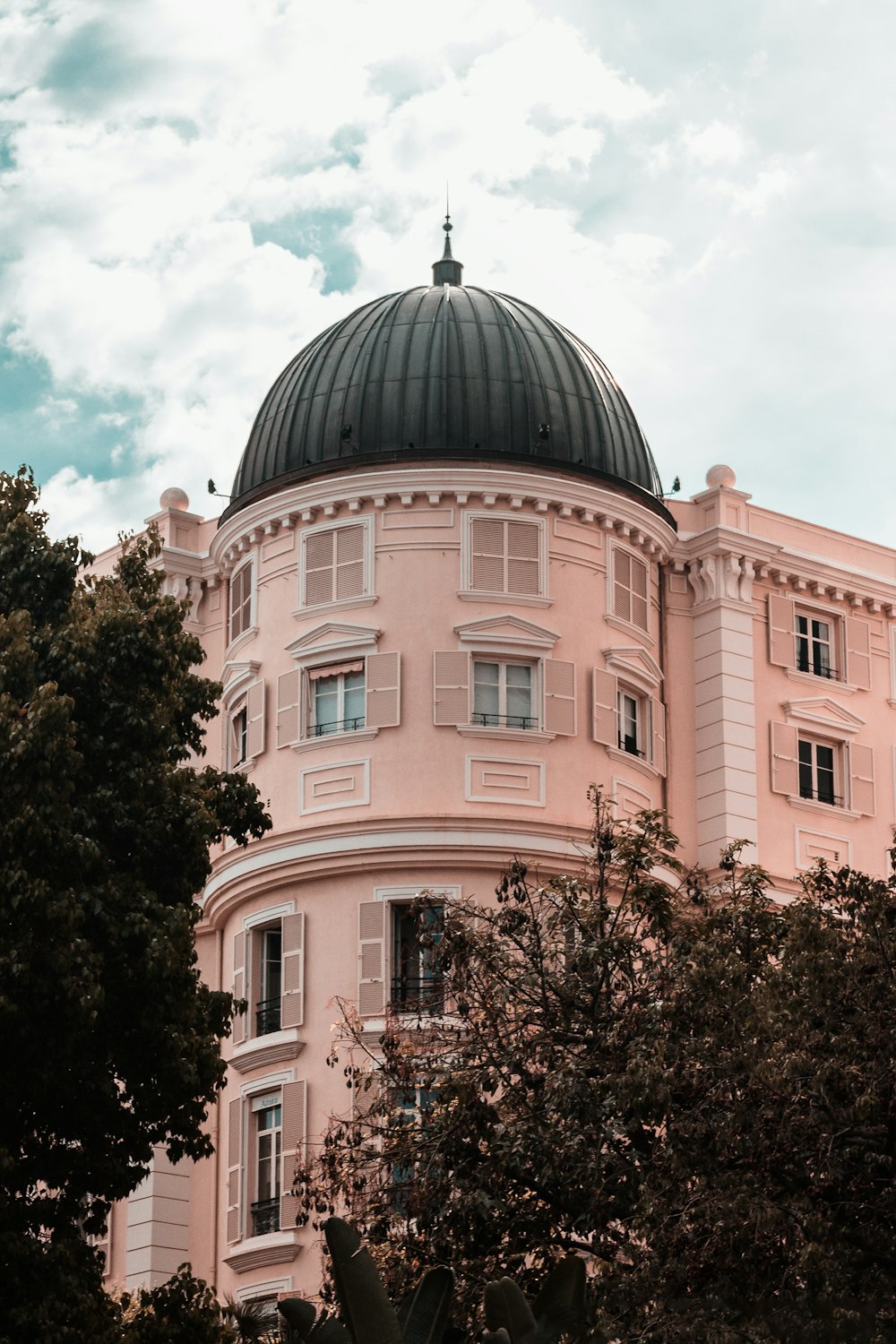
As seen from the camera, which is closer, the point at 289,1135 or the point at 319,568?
the point at 289,1135

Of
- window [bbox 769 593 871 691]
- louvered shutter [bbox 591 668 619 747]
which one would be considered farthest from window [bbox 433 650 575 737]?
window [bbox 769 593 871 691]

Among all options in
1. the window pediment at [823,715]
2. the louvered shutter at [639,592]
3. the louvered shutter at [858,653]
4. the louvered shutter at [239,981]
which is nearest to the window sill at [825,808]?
the window pediment at [823,715]

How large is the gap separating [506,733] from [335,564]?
4532mm

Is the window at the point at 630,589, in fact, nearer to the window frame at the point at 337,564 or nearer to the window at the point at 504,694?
the window at the point at 504,694

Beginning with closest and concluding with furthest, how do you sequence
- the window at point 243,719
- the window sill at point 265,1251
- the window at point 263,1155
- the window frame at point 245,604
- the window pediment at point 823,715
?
the window sill at point 265,1251 → the window at point 263,1155 → the window at point 243,719 → the window frame at point 245,604 → the window pediment at point 823,715

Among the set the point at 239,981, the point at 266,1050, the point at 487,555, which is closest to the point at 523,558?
the point at 487,555

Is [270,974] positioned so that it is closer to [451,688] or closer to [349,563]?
[451,688]

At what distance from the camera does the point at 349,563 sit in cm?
4188

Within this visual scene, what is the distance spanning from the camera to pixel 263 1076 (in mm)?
40250

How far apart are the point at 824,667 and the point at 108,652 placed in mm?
21098

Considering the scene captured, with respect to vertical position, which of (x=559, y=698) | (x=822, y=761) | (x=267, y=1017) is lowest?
(x=267, y=1017)

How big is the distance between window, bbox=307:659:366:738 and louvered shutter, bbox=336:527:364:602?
4.25ft

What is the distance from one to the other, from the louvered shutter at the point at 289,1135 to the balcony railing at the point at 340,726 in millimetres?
6171

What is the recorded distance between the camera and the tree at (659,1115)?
Answer: 74.3 ft
